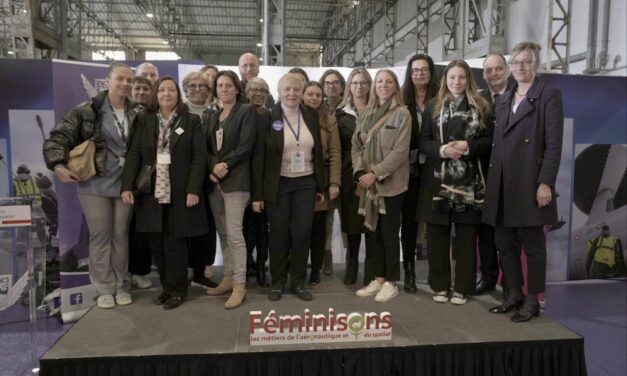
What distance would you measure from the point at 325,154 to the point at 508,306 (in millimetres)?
1349

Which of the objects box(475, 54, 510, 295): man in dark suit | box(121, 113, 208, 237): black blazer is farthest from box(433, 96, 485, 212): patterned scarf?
box(121, 113, 208, 237): black blazer

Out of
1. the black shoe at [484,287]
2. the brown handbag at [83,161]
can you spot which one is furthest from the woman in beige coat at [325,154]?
the brown handbag at [83,161]

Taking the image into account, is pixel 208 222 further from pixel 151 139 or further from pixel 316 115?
pixel 316 115

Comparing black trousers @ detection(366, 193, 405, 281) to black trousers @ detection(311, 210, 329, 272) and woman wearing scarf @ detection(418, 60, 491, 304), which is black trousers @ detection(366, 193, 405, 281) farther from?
black trousers @ detection(311, 210, 329, 272)

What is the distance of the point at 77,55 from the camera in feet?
24.4

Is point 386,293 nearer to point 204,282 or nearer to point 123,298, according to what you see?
point 204,282

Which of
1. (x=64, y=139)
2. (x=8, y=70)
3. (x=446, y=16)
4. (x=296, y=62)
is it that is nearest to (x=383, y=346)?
(x=64, y=139)

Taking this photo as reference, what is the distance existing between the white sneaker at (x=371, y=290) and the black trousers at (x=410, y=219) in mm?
250

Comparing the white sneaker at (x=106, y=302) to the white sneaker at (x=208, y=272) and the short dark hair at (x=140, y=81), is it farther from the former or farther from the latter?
the short dark hair at (x=140, y=81)

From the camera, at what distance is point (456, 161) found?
2.50 meters

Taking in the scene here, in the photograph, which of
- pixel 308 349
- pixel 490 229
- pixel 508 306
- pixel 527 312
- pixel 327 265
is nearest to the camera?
pixel 308 349

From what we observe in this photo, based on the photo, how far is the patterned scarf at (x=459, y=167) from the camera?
2473mm

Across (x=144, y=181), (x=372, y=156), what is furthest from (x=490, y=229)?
(x=144, y=181)

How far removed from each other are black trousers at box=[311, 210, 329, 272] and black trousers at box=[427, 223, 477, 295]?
66cm
